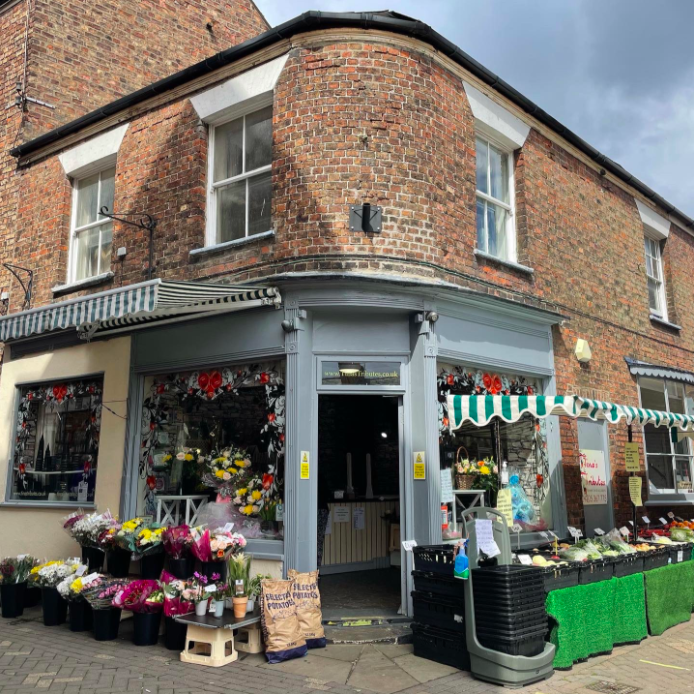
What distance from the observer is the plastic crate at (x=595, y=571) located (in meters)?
6.84

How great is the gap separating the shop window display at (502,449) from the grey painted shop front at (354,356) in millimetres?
285

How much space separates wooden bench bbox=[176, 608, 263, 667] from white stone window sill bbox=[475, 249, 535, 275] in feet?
16.0

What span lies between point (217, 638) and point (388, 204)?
15.6ft

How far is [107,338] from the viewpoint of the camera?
376 inches

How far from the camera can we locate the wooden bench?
6.16m

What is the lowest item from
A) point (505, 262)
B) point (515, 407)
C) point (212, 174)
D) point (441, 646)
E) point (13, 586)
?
point (441, 646)

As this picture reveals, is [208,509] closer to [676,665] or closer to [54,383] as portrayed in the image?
[54,383]

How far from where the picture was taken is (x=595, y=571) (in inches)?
275

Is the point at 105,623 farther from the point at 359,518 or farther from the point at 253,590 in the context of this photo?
the point at 359,518

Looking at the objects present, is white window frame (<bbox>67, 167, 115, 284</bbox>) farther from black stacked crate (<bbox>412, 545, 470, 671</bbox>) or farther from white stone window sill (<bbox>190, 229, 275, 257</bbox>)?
black stacked crate (<bbox>412, 545, 470, 671</bbox>)

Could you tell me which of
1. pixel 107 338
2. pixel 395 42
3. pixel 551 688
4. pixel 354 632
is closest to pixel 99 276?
pixel 107 338

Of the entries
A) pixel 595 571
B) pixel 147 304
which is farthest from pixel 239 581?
pixel 595 571

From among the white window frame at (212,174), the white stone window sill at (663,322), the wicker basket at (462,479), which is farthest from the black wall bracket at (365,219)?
the white stone window sill at (663,322)

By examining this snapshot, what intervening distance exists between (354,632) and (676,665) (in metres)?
2.93
